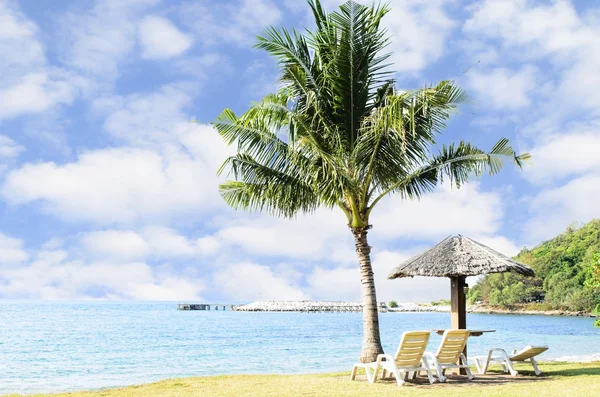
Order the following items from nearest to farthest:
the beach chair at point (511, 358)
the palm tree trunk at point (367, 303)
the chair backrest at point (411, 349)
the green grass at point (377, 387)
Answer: the green grass at point (377, 387) < the chair backrest at point (411, 349) < the beach chair at point (511, 358) < the palm tree trunk at point (367, 303)

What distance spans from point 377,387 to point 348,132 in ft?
16.9

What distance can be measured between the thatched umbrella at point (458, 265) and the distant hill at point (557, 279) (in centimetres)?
6294

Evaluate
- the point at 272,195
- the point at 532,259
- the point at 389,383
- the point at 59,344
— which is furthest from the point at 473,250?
the point at 532,259

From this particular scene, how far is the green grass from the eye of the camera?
846cm

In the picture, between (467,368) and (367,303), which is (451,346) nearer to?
(467,368)

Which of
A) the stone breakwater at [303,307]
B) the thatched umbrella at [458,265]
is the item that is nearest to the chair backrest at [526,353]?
the thatched umbrella at [458,265]

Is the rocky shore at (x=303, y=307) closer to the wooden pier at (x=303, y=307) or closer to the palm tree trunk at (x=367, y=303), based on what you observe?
the wooden pier at (x=303, y=307)

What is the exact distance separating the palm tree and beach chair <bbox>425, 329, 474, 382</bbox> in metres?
2.15

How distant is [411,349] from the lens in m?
9.16

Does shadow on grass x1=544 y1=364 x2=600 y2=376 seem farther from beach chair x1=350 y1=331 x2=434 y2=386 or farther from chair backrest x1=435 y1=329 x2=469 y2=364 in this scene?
beach chair x1=350 y1=331 x2=434 y2=386

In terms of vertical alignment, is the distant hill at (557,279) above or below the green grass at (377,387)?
above

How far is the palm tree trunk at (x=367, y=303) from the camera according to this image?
11.7 meters

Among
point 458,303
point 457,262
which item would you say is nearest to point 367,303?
point 458,303

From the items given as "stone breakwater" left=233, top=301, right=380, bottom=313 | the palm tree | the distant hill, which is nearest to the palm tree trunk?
the palm tree
